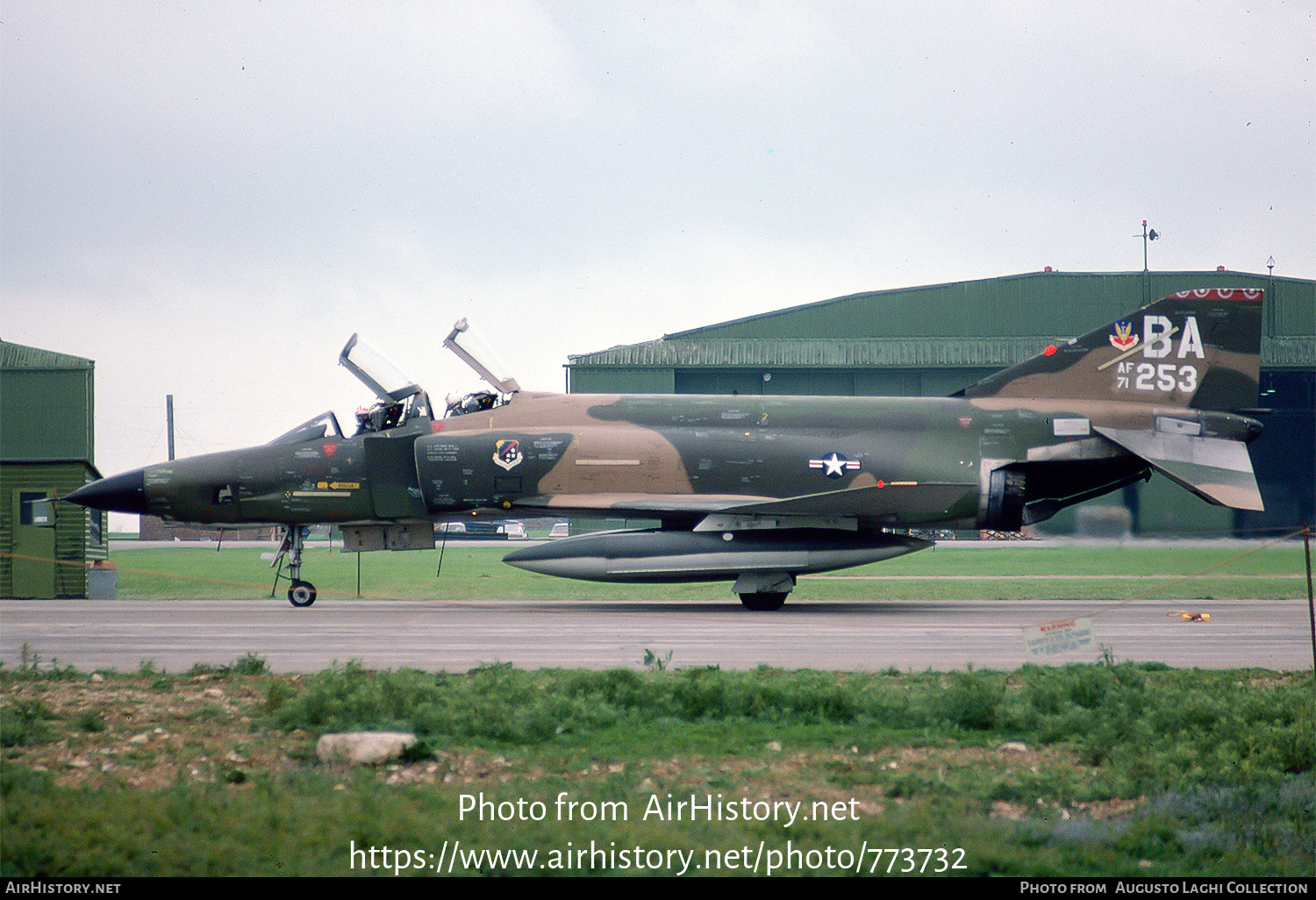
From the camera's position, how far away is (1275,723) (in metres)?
6.25

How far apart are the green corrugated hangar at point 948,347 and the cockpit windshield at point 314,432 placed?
725 inches

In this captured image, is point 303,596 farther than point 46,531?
No

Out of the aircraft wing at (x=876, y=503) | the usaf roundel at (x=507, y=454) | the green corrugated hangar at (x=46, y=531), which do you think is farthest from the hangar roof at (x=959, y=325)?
the aircraft wing at (x=876, y=503)

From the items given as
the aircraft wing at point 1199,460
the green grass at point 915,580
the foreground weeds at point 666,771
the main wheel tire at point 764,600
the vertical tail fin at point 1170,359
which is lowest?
the green grass at point 915,580

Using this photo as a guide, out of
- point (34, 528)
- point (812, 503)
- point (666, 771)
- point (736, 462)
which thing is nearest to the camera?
point (666, 771)

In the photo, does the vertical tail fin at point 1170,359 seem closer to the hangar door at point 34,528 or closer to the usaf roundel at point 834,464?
the usaf roundel at point 834,464

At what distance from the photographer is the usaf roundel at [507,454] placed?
53.6ft

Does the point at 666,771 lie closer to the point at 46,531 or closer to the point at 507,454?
the point at 507,454

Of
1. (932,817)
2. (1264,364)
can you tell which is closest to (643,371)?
(1264,364)

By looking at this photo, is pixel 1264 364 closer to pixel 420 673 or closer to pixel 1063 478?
pixel 1063 478

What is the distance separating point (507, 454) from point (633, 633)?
5.12 m

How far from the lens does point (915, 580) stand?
22875 mm

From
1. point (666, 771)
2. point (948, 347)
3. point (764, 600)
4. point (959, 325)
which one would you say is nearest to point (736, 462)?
point (764, 600)
